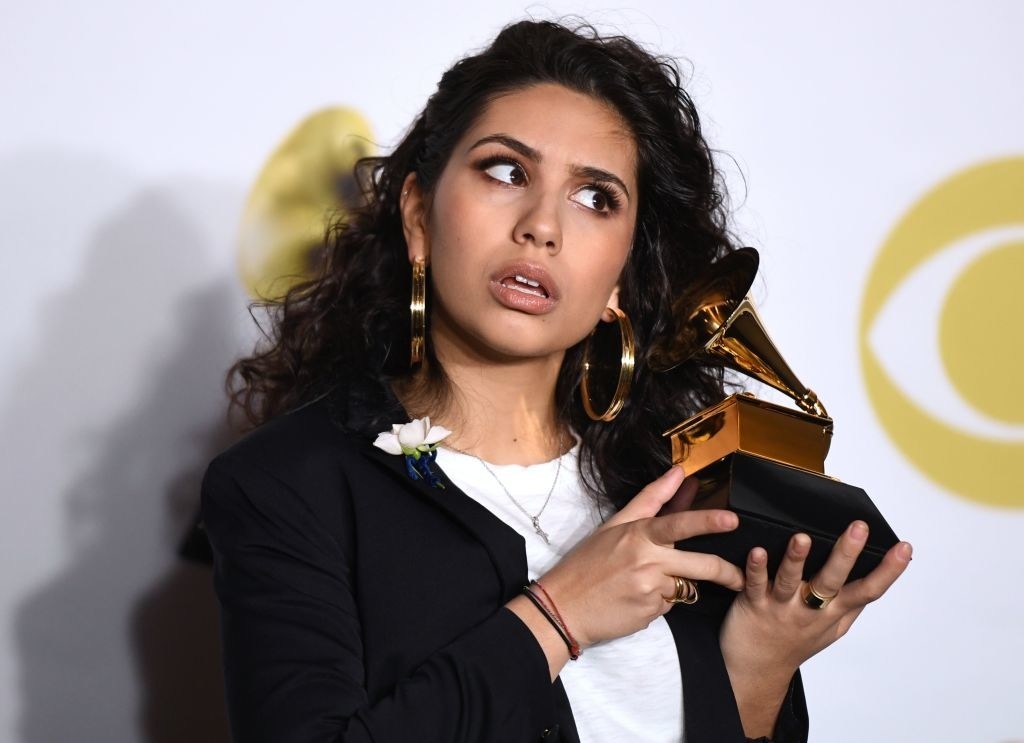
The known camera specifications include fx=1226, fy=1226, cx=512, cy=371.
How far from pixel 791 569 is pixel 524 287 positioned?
515 mm

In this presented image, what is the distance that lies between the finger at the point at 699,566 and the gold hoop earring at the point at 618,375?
1.25 ft

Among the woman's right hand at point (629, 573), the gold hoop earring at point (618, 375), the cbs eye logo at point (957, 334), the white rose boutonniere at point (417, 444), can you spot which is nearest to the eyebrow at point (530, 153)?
the gold hoop earring at point (618, 375)

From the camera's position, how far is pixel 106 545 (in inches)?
80.4

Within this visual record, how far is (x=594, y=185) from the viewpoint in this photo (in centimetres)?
177

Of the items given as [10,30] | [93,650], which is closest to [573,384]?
[93,650]

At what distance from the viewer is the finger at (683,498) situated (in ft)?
5.45

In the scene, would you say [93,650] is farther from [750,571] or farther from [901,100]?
[901,100]

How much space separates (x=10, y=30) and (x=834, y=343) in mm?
1581

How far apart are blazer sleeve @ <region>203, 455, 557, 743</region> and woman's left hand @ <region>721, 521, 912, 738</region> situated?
0.35 m

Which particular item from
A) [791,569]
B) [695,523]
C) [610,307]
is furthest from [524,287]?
[791,569]

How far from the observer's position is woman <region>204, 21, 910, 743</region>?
1497mm

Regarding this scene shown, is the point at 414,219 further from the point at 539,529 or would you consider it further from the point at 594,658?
the point at 594,658

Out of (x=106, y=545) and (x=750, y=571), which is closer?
(x=750, y=571)

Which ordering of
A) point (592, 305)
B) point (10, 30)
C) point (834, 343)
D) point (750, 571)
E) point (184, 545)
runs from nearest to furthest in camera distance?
point (750, 571) → point (592, 305) → point (10, 30) → point (184, 545) → point (834, 343)
